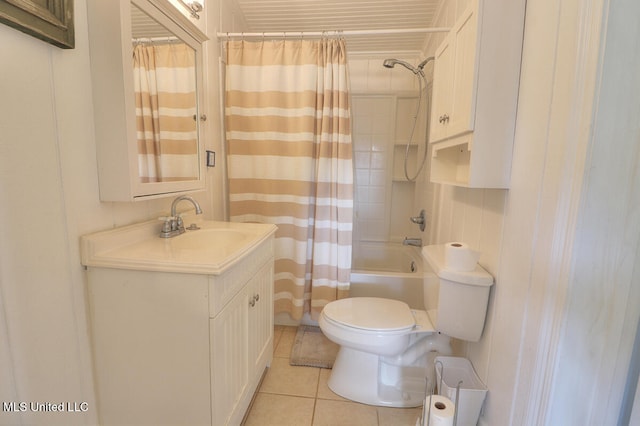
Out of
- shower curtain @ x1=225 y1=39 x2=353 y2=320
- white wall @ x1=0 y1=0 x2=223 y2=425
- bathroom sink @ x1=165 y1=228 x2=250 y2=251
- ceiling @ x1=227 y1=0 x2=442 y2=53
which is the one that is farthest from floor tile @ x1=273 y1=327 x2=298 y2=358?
ceiling @ x1=227 y1=0 x2=442 y2=53

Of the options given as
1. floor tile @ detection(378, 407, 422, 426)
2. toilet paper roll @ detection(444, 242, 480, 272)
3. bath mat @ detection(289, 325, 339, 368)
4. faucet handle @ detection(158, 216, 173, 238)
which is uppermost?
faucet handle @ detection(158, 216, 173, 238)

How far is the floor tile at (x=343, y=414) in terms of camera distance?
4.58 ft

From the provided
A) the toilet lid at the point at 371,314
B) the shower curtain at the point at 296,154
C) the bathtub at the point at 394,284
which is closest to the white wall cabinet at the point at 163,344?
the toilet lid at the point at 371,314

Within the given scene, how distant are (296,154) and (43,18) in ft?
4.33

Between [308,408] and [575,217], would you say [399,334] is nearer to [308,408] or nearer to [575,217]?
[308,408]

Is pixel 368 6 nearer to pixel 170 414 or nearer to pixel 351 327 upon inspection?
pixel 351 327

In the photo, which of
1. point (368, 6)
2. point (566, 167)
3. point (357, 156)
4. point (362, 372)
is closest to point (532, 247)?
point (566, 167)

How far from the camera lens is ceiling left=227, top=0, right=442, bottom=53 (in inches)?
80.7

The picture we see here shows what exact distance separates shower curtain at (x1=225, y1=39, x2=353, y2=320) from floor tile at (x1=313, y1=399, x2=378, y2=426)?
27.3 inches

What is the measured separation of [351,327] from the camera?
4.66ft

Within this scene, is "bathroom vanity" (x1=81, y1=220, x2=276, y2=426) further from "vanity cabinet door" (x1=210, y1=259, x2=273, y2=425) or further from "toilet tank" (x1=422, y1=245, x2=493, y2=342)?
"toilet tank" (x1=422, y1=245, x2=493, y2=342)

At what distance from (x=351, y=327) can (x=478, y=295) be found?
1.92ft

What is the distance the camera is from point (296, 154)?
1973 mm

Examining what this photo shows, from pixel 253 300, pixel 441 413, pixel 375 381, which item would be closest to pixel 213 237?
pixel 253 300
